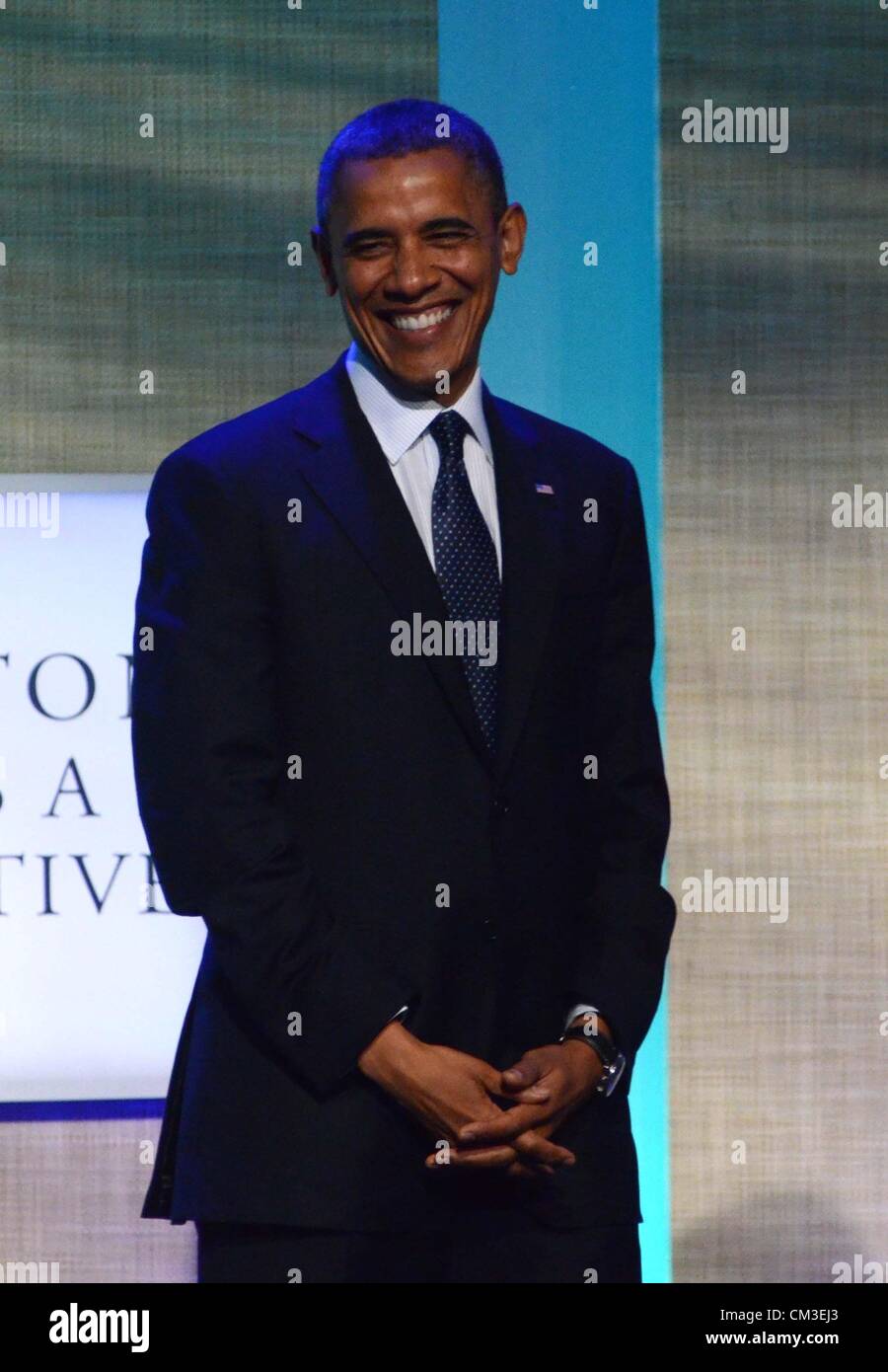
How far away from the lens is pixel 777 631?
2.81 meters

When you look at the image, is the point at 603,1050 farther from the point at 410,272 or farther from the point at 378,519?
the point at 410,272

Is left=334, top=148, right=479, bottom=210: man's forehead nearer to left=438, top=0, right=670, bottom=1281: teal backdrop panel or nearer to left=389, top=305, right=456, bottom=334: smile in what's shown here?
left=389, top=305, right=456, bottom=334: smile

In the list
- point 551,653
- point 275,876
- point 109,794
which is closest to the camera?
point 275,876

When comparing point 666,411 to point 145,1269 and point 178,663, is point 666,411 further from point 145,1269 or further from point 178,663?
point 145,1269

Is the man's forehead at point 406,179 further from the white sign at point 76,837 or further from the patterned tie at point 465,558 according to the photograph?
the white sign at point 76,837

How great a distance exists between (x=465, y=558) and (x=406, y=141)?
0.44m

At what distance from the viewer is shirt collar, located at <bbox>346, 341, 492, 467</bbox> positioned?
6.64 ft

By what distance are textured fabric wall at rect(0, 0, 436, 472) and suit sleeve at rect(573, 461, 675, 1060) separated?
0.81 meters

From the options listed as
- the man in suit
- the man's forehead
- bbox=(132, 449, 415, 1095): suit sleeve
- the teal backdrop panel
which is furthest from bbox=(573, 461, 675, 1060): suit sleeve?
the teal backdrop panel

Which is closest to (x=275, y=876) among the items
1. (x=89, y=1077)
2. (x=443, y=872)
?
(x=443, y=872)

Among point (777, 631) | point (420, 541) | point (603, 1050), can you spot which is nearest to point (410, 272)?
point (420, 541)

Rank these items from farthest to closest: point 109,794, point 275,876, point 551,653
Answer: point 109,794 < point 551,653 < point 275,876

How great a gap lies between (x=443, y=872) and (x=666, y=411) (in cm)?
111

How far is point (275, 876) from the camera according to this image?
182 centimetres
